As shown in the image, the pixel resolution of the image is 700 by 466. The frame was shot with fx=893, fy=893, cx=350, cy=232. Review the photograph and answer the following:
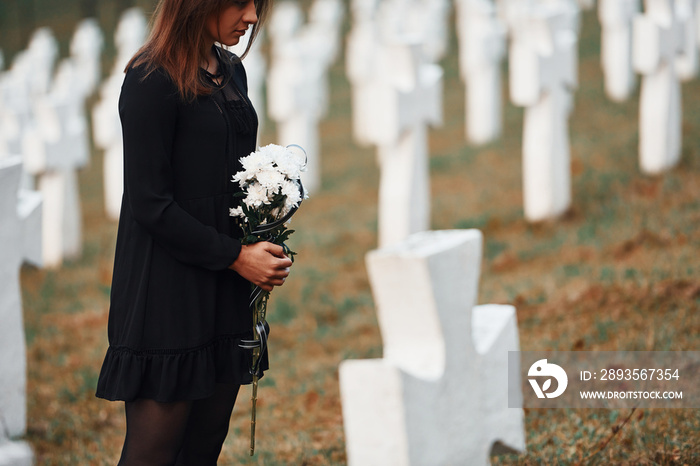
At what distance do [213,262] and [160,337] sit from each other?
0.27 meters

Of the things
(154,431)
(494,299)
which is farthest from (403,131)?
(154,431)

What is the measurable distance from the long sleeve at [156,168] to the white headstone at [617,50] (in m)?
10.2

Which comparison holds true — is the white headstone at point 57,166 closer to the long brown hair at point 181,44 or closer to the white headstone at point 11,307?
the white headstone at point 11,307

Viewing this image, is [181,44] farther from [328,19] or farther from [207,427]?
[328,19]

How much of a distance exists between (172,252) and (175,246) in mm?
28

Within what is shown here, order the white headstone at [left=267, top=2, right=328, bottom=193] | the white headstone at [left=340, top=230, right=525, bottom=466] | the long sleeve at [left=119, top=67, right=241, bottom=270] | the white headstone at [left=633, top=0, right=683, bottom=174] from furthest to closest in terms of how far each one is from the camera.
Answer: the white headstone at [left=267, top=2, right=328, bottom=193] < the white headstone at [left=633, top=0, right=683, bottom=174] < the long sleeve at [left=119, top=67, right=241, bottom=270] < the white headstone at [left=340, top=230, right=525, bottom=466]

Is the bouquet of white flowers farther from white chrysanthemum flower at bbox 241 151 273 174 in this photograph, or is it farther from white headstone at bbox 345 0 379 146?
white headstone at bbox 345 0 379 146

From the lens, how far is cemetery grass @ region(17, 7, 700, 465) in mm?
4000

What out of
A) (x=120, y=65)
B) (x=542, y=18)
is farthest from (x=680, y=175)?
(x=120, y=65)

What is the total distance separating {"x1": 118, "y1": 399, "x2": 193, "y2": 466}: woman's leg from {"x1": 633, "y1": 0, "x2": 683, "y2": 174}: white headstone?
6.29m

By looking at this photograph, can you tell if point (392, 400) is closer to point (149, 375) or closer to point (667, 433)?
point (149, 375)

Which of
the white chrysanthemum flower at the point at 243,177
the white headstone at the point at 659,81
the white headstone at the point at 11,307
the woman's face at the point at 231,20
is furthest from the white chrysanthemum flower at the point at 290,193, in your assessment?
the white headstone at the point at 659,81

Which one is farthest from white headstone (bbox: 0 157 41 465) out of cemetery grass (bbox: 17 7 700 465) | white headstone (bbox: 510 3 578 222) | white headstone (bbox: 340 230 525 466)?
white headstone (bbox: 510 3 578 222)

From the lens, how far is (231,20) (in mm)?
2742
